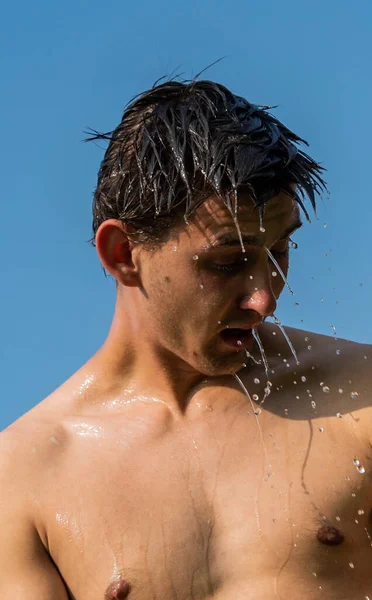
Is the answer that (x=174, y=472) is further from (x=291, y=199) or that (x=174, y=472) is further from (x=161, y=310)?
(x=291, y=199)

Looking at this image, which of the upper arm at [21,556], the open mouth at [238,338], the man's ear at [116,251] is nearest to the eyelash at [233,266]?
the open mouth at [238,338]

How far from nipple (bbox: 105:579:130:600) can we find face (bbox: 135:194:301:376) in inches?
32.7

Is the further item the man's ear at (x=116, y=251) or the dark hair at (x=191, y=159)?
the man's ear at (x=116, y=251)

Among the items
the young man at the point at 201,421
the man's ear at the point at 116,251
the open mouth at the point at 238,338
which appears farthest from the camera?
the man's ear at the point at 116,251

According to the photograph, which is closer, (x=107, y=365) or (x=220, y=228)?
(x=220, y=228)

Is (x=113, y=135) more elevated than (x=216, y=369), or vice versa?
(x=113, y=135)

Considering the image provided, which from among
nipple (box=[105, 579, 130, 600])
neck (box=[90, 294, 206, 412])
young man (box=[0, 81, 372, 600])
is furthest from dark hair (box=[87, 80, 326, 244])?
nipple (box=[105, 579, 130, 600])

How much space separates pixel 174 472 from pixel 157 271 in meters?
0.75

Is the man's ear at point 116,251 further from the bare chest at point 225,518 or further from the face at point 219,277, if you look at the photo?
the bare chest at point 225,518

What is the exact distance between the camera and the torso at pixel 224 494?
4180 mm

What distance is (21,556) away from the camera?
425cm

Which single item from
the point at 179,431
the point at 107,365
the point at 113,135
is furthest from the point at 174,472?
the point at 113,135

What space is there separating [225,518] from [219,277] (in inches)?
34.6

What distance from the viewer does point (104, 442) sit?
4.48 metres
